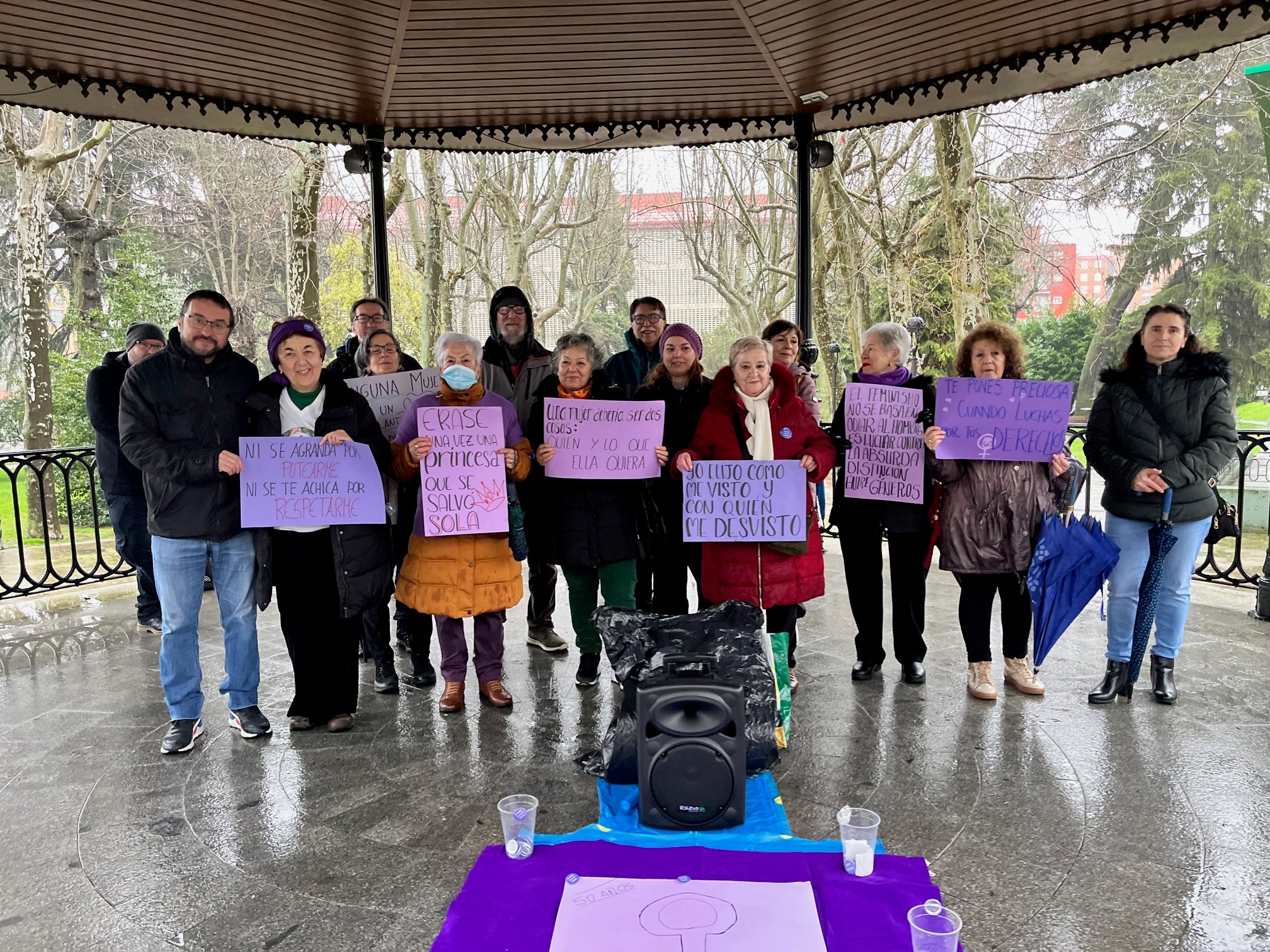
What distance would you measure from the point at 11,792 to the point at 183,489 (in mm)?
1444

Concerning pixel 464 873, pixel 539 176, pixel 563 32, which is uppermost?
pixel 539 176

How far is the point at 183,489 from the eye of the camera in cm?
373

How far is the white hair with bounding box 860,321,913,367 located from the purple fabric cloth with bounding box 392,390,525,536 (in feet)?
6.14

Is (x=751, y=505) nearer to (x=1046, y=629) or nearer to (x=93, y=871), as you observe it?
(x=1046, y=629)

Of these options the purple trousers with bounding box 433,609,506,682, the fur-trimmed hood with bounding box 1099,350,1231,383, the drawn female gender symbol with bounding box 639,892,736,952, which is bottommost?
the drawn female gender symbol with bounding box 639,892,736,952

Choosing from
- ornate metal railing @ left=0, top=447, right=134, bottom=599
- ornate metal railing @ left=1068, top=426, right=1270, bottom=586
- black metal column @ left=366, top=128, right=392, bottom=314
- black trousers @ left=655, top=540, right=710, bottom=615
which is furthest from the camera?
ornate metal railing @ left=0, top=447, right=134, bottom=599

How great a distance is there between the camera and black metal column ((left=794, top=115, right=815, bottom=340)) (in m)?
5.61

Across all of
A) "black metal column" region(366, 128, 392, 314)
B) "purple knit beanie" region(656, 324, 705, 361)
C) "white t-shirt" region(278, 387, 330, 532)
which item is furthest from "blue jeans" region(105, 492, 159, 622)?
"purple knit beanie" region(656, 324, 705, 361)

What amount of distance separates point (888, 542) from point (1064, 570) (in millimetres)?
835

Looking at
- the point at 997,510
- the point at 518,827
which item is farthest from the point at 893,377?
the point at 518,827

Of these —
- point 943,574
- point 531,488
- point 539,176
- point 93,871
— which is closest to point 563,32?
point 531,488

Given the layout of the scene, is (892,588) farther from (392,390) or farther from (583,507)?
(392,390)

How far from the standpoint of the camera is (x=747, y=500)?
4055 millimetres

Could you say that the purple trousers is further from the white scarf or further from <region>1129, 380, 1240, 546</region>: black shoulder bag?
<region>1129, 380, 1240, 546</region>: black shoulder bag
